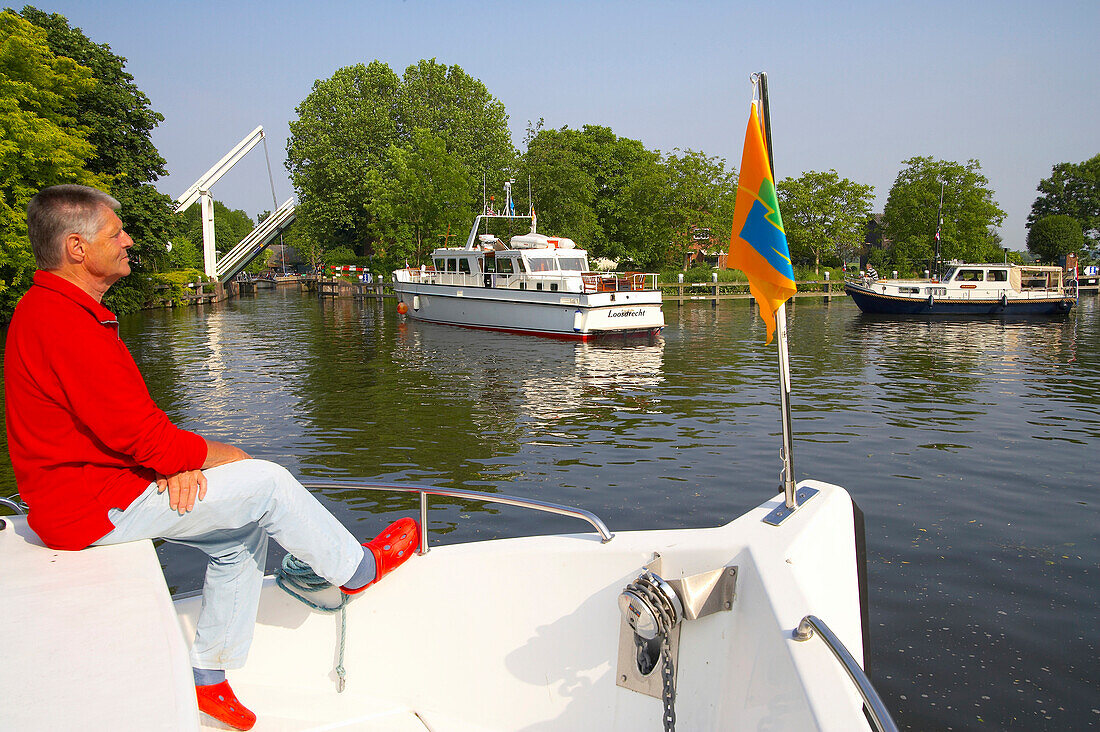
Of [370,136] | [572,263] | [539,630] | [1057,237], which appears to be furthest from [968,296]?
[370,136]

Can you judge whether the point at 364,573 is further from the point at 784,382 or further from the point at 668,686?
the point at 784,382

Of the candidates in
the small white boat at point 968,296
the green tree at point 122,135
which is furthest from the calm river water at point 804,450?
the green tree at point 122,135

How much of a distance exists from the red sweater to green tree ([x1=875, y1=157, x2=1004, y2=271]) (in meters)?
70.1

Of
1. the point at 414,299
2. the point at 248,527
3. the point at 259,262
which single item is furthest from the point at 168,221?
the point at 259,262

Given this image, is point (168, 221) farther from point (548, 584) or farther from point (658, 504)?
point (548, 584)

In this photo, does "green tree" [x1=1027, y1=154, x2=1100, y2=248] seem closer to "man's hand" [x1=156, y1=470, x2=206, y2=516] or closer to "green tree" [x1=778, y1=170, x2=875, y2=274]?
"green tree" [x1=778, y1=170, x2=875, y2=274]

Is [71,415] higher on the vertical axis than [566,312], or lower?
lower

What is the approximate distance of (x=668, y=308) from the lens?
4169 cm

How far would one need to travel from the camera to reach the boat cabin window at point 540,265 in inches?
1041

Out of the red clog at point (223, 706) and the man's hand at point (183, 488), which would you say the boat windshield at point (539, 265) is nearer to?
the red clog at point (223, 706)

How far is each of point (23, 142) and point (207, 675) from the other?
29.0 metres

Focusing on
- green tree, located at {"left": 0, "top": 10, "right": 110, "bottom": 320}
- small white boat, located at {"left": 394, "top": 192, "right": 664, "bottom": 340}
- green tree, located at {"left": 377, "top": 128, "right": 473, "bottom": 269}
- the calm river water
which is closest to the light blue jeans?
the calm river water

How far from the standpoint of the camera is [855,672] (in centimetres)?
181

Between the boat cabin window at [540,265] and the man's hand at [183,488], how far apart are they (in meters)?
24.3
